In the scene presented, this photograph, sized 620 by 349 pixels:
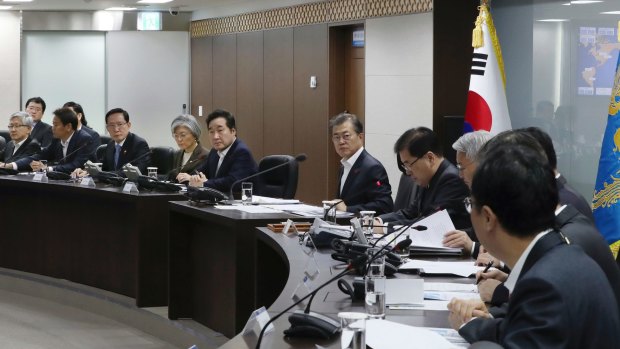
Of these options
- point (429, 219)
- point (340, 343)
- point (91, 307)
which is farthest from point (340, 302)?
point (91, 307)

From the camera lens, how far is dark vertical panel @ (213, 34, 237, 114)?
41.4 feet

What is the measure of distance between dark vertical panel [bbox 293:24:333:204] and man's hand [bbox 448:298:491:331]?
783cm

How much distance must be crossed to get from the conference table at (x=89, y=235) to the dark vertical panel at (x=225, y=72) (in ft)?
17.1

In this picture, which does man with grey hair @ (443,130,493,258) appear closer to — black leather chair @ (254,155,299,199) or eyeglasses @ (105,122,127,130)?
black leather chair @ (254,155,299,199)

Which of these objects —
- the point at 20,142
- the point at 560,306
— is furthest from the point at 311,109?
the point at 560,306

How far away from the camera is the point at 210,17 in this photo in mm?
13219

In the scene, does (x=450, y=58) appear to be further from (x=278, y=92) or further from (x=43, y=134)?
(x=43, y=134)

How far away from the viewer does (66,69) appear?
14062 millimetres

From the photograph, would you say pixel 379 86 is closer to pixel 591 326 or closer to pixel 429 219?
pixel 429 219

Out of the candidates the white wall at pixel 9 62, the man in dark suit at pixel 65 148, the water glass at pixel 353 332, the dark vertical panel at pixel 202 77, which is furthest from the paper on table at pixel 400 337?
the white wall at pixel 9 62

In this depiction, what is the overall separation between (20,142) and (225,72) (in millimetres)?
4132

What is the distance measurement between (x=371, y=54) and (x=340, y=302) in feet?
21.8

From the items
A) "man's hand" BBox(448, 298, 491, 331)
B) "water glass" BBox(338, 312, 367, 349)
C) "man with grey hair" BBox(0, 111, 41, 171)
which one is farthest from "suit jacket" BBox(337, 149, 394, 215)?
"man with grey hair" BBox(0, 111, 41, 171)

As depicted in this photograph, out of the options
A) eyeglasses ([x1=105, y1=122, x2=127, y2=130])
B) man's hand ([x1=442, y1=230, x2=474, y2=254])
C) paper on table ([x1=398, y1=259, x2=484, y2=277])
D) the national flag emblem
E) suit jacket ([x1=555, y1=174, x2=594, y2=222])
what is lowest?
paper on table ([x1=398, y1=259, x2=484, y2=277])
